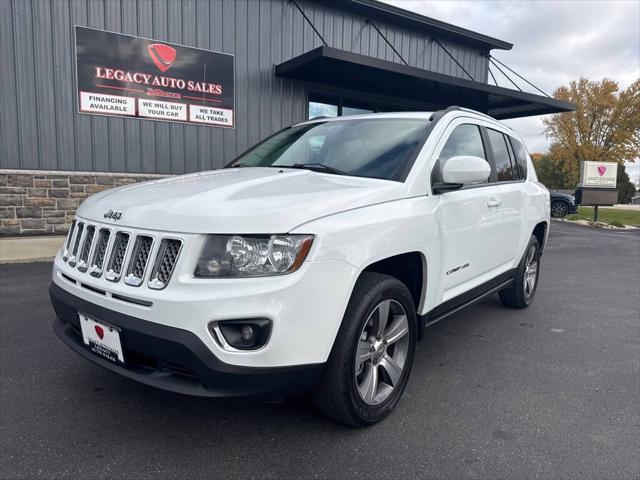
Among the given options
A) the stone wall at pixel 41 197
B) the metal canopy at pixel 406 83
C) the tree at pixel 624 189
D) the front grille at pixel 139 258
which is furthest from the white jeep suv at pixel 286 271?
the tree at pixel 624 189

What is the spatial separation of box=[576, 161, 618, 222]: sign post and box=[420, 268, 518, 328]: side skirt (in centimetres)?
1698

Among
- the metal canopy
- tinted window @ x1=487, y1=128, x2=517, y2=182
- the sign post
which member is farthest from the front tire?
the sign post

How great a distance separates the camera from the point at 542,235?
17.1 ft

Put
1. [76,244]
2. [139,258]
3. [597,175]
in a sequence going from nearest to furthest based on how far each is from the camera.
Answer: [139,258]
[76,244]
[597,175]

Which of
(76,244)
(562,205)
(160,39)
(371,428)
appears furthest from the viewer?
(562,205)

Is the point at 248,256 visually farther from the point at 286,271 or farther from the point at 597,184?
the point at 597,184

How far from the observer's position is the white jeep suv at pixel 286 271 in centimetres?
200

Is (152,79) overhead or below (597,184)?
overhead

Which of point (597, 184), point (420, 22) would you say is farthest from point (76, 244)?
point (597, 184)

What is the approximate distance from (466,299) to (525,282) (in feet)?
5.69

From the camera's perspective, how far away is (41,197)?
344 inches

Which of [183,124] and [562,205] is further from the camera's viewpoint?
[562,205]

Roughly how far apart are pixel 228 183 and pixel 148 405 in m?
1.32

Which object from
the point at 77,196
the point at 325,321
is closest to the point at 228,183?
the point at 325,321
